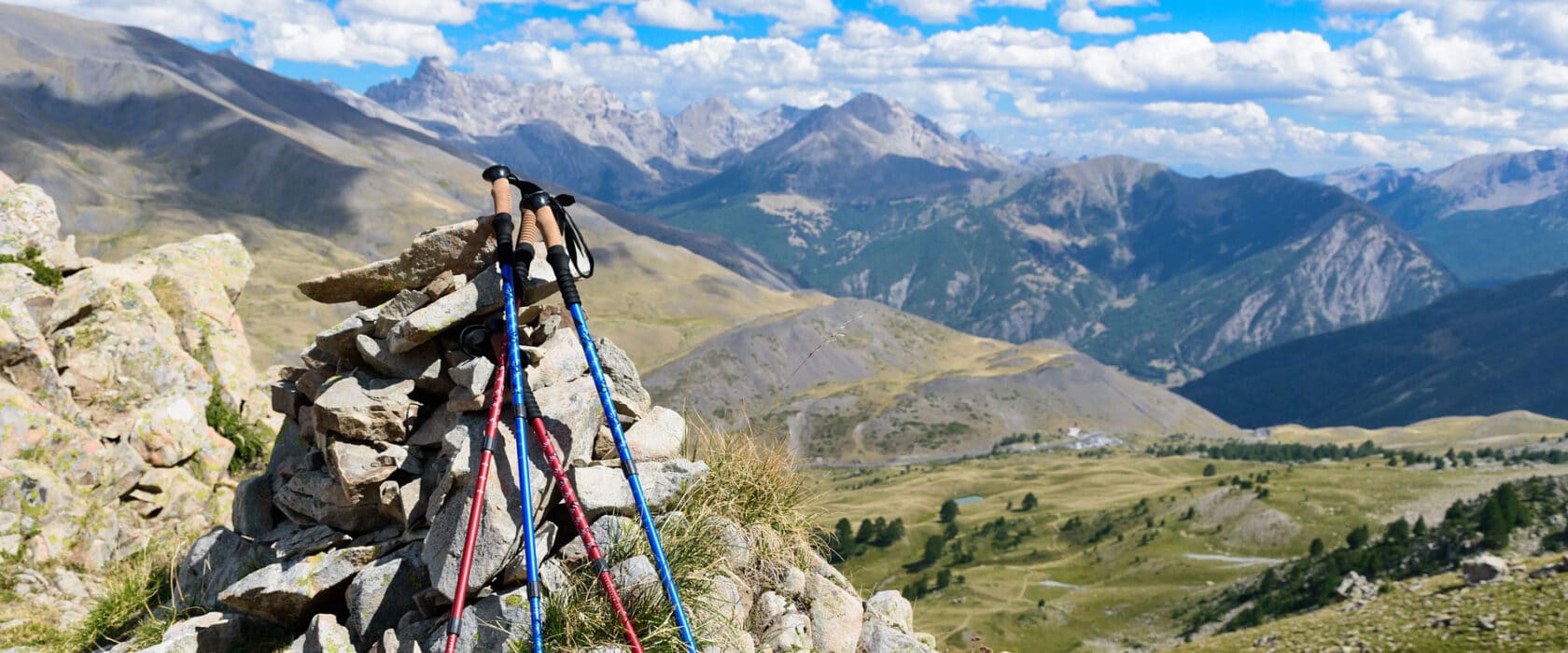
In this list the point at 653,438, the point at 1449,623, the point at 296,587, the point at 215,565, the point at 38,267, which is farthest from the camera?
the point at 1449,623

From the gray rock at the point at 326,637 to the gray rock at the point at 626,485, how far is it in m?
2.96

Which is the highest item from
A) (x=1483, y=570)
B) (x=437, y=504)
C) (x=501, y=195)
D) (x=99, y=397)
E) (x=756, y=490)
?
(x=501, y=195)

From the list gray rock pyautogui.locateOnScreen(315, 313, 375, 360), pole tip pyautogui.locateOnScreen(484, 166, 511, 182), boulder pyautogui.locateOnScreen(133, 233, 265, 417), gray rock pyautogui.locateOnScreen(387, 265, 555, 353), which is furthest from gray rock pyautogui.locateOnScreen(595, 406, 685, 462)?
boulder pyautogui.locateOnScreen(133, 233, 265, 417)

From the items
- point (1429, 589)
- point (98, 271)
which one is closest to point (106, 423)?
point (98, 271)

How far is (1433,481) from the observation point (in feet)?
525

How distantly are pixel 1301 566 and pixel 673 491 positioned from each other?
134m

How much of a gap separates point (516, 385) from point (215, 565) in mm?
6033

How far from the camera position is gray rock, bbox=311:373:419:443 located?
10.6 metres

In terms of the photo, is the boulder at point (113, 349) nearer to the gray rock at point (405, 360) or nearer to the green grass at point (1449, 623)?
the gray rock at point (405, 360)

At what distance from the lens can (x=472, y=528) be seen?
8.48 metres

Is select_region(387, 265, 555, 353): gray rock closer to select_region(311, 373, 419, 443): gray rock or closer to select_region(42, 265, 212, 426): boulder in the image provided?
select_region(311, 373, 419, 443): gray rock

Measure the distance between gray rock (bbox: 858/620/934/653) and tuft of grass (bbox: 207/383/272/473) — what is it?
48.0ft

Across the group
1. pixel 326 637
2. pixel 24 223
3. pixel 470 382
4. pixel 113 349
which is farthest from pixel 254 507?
pixel 24 223

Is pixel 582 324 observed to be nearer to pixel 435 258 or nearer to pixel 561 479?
pixel 561 479
